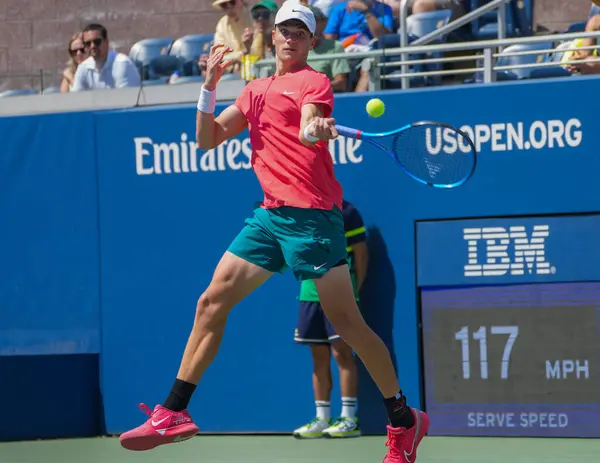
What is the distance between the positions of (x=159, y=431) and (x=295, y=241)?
1.05m

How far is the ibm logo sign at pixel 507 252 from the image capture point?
7.85 metres

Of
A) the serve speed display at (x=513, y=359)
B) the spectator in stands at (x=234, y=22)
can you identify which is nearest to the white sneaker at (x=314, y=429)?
the serve speed display at (x=513, y=359)

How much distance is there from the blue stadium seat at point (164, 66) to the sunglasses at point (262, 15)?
3.90 feet

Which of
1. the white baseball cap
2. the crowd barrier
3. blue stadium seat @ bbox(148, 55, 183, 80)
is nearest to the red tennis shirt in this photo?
the white baseball cap

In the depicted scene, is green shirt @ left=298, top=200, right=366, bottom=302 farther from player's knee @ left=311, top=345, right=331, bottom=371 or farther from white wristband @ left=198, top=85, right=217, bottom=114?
white wristband @ left=198, top=85, right=217, bottom=114

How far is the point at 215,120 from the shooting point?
5.67m

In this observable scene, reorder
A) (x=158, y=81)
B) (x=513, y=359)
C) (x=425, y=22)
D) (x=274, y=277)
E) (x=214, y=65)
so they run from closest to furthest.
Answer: (x=214, y=65) < (x=513, y=359) < (x=274, y=277) < (x=425, y=22) < (x=158, y=81)

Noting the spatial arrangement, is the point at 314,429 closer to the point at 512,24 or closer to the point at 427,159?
the point at 427,159

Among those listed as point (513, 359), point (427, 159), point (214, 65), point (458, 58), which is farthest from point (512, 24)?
point (214, 65)

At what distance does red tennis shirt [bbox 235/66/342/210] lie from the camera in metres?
5.49

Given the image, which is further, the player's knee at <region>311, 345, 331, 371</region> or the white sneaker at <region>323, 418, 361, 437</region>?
the player's knee at <region>311, 345, 331, 371</region>

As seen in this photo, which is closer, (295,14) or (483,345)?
(295,14)

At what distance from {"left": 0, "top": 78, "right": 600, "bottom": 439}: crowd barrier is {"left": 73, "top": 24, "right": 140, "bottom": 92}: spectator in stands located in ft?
2.23

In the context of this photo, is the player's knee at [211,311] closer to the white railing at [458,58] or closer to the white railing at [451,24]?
the white railing at [458,58]
